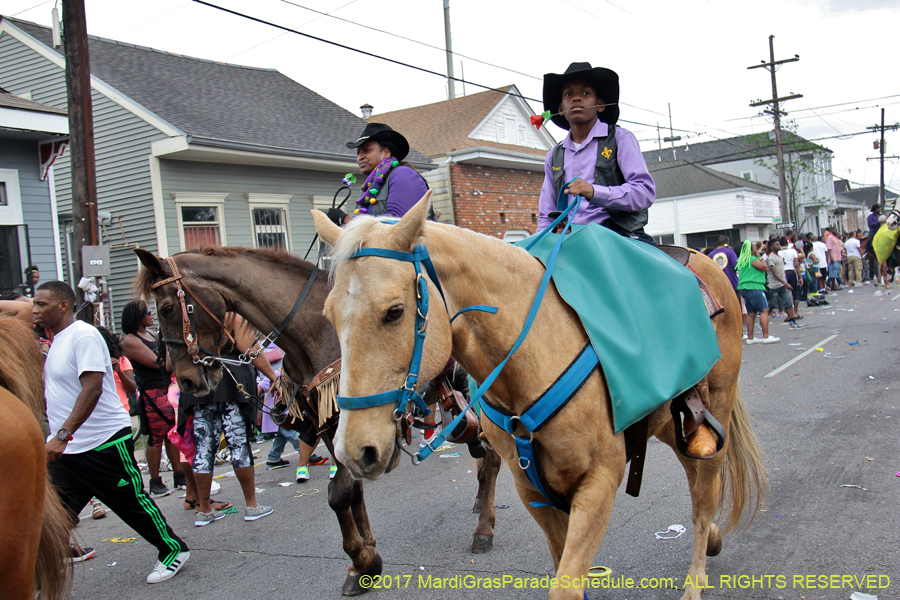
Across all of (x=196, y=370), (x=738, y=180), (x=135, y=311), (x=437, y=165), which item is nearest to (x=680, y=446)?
(x=196, y=370)

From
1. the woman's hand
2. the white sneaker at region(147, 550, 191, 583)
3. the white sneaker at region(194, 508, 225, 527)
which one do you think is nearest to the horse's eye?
the woman's hand

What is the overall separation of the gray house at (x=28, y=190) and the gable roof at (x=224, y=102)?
9.11 ft

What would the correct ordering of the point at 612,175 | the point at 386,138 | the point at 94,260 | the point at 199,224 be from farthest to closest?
1. the point at 199,224
2. the point at 94,260
3. the point at 386,138
4. the point at 612,175

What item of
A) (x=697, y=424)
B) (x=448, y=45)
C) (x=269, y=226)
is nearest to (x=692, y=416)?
Answer: (x=697, y=424)

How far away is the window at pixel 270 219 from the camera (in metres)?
15.9

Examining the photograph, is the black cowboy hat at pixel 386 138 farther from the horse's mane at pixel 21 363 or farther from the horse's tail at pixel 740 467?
the horse's tail at pixel 740 467

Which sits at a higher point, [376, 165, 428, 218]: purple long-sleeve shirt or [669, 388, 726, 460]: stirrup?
[376, 165, 428, 218]: purple long-sleeve shirt

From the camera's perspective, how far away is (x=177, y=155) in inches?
563

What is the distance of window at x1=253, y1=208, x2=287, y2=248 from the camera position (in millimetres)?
16016

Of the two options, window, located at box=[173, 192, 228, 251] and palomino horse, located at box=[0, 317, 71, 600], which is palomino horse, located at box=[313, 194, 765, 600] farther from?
window, located at box=[173, 192, 228, 251]

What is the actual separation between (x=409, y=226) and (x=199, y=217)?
1401 centimetres

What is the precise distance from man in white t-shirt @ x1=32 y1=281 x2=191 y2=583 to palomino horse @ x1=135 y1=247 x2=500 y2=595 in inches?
22.3

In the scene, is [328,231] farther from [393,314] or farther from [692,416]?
[692,416]

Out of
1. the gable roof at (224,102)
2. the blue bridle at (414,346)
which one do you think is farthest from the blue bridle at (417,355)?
the gable roof at (224,102)
